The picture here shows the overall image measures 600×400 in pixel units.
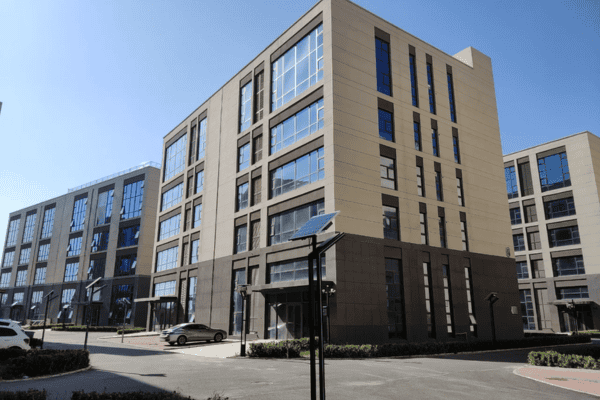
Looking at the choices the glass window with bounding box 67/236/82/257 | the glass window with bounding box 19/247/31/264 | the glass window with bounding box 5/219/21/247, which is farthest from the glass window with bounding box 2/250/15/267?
the glass window with bounding box 67/236/82/257

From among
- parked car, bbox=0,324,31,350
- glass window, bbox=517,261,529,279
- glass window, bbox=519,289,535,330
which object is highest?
glass window, bbox=517,261,529,279

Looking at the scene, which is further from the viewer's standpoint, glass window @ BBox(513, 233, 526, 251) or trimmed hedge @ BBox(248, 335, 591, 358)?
glass window @ BBox(513, 233, 526, 251)

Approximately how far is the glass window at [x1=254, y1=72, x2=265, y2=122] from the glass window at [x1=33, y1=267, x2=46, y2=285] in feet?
216

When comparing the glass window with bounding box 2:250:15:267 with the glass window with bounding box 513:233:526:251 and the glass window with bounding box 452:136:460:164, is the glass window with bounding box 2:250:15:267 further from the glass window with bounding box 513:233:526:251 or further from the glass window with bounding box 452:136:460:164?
the glass window with bounding box 513:233:526:251

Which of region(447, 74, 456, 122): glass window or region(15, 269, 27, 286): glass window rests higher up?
region(447, 74, 456, 122): glass window

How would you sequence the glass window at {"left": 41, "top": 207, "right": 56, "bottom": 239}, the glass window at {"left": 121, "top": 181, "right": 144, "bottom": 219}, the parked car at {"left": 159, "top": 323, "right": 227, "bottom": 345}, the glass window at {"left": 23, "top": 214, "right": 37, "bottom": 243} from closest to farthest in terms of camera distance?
the parked car at {"left": 159, "top": 323, "right": 227, "bottom": 345}
the glass window at {"left": 121, "top": 181, "right": 144, "bottom": 219}
the glass window at {"left": 41, "top": 207, "right": 56, "bottom": 239}
the glass window at {"left": 23, "top": 214, "right": 37, "bottom": 243}

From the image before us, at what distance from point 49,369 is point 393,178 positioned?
84.4 ft

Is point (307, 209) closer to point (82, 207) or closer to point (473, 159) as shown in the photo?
→ point (473, 159)

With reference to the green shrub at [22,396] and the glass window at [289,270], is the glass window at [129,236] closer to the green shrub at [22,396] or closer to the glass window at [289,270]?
the glass window at [289,270]

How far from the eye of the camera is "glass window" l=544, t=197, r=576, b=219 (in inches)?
2213

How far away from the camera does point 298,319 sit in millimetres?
30797

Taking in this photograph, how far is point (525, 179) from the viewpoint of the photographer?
204 ft

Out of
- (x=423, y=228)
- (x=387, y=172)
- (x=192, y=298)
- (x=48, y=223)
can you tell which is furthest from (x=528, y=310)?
(x=48, y=223)

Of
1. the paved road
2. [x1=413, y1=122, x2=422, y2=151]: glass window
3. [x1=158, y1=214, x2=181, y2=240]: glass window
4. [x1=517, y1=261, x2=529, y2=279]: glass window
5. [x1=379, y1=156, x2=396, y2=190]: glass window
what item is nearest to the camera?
the paved road
